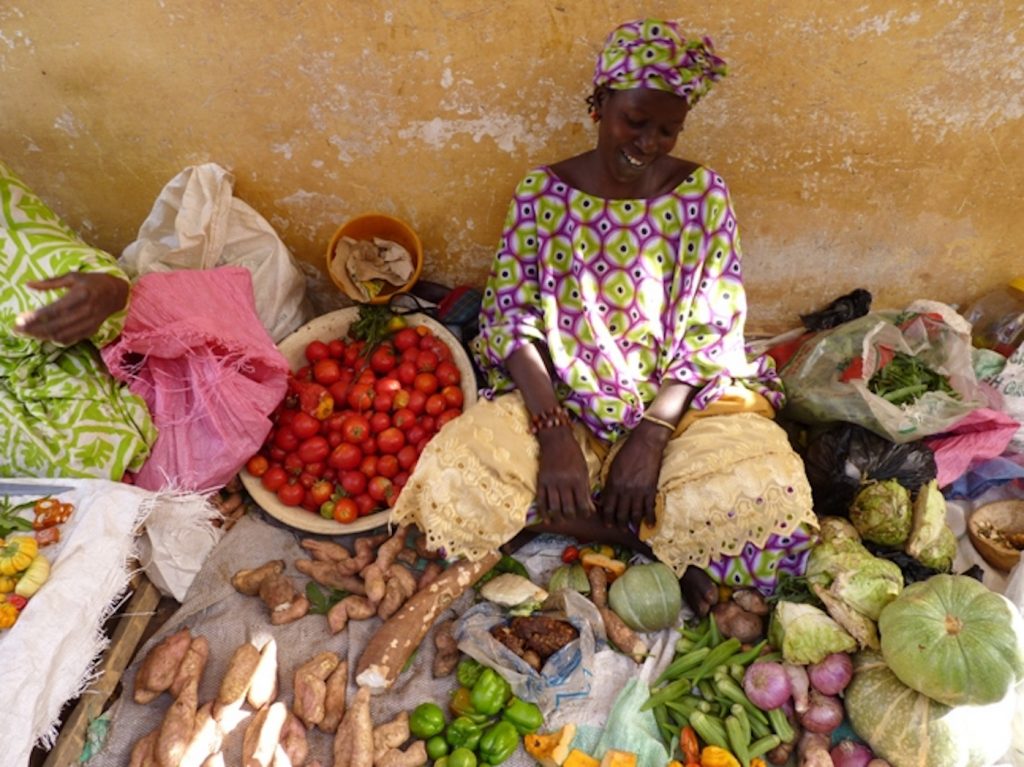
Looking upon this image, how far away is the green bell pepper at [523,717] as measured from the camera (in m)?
2.47

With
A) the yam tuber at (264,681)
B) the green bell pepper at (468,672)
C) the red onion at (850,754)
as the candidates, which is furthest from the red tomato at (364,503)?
the red onion at (850,754)

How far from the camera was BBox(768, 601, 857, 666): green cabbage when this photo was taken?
8.27 ft

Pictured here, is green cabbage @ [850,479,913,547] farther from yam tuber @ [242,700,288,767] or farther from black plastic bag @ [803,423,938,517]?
yam tuber @ [242,700,288,767]

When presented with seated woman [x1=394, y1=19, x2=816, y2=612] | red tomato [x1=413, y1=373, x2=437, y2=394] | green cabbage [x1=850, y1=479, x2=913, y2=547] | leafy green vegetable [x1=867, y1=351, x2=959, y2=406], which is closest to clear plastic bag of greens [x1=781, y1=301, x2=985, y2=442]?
leafy green vegetable [x1=867, y1=351, x2=959, y2=406]

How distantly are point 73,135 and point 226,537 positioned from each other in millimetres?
1917

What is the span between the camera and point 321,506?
3182 mm

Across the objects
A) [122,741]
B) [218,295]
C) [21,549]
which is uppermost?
[218,295]

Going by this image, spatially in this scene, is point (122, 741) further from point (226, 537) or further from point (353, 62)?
point (353, 62)

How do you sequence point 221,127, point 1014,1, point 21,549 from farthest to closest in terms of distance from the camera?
point 221,127 → point 1014,1 → point 21,549

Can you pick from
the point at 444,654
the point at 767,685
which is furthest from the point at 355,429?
the point at 767,685

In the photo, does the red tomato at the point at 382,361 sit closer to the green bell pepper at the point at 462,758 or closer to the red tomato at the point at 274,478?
the red tomato at the point at 274,478

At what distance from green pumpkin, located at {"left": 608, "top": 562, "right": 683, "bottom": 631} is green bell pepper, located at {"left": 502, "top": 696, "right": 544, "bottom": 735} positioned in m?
0.49

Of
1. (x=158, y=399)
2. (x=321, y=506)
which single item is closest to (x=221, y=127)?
(x=158, y=399)

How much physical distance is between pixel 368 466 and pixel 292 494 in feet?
1.12
